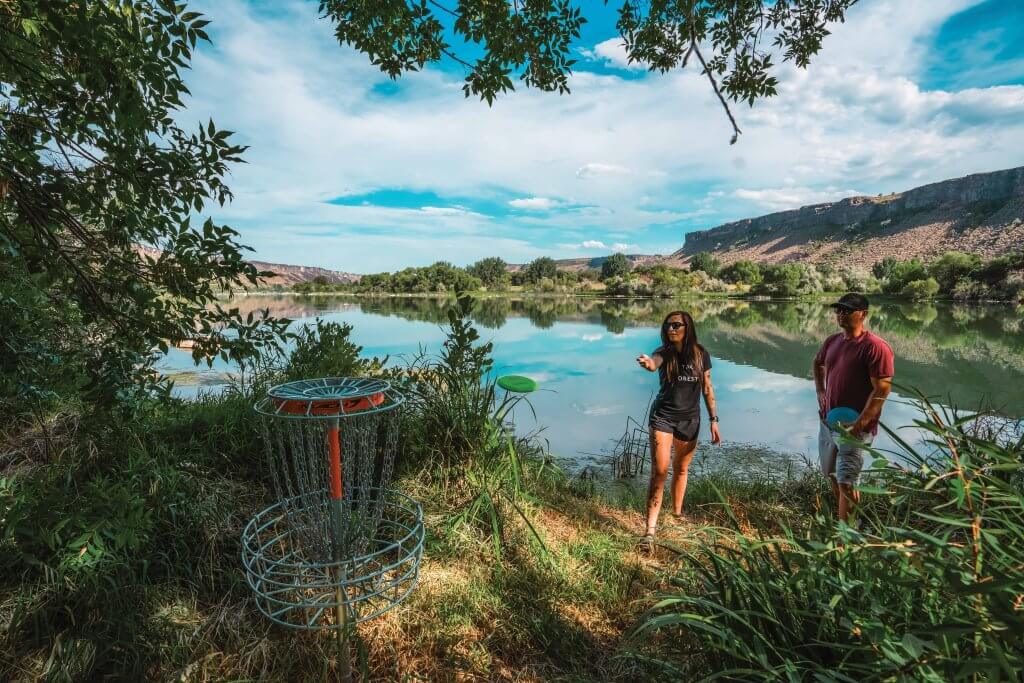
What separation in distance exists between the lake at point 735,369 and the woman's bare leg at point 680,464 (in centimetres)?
157

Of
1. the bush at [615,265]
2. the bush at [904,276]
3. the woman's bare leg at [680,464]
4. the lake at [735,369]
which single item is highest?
the bush at [615,265]

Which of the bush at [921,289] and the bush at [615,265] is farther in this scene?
the bush at [615,265]

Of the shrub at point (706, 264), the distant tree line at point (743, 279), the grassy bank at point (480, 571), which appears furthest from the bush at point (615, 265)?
the grassy bank at point (480, 571)

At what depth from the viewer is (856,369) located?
3.76 m

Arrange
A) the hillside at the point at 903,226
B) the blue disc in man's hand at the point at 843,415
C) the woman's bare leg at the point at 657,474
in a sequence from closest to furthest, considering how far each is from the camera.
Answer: the blue disc in man's hand at the point at 843,415, the woman's bare leg at the point at 657,474, the hillside at the point at 903,226

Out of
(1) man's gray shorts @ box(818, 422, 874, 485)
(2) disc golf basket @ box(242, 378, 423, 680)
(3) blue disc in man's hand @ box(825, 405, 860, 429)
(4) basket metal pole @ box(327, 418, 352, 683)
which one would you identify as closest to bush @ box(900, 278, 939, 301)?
(1) man's gray shorts @ box(818, 422, 874, 485)

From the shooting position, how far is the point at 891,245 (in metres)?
80.1

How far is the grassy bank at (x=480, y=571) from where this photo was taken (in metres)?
1.45

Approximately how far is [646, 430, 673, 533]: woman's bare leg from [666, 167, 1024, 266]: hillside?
7740 cm

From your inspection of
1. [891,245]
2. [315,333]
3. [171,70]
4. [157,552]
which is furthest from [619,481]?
[891,245]

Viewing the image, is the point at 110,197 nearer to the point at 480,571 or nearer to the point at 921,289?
the point at 480,571

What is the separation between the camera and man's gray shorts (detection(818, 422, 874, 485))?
3.70m

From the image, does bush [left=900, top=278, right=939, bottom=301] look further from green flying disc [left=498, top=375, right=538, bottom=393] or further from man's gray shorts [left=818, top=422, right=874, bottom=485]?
green flying disc [left=498, top=375, right=538, bottom=393]

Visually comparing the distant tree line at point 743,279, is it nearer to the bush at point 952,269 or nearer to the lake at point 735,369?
the bush at point 952,269
